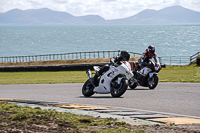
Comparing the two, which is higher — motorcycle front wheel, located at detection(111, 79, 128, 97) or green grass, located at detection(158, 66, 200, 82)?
motorcycle front wheel, located at detection(111, 79, 128, 97)

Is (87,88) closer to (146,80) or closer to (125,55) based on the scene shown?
(125,55)

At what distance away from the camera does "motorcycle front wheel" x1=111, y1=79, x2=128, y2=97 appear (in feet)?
39.0

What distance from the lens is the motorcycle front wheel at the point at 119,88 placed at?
39.0 ft

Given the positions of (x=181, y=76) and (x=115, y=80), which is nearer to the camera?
(x=115, y=80)

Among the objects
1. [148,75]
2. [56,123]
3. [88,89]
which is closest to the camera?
[56,123]

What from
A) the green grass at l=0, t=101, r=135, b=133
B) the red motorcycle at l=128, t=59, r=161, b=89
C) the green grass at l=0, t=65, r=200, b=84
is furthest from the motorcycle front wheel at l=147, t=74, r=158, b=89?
the green grass at l=0, t=101, r=135, b=133

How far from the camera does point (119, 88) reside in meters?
12.2

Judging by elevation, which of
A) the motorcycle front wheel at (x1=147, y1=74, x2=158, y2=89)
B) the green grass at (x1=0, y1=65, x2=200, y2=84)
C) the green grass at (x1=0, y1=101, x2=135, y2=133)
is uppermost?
the motorcycle front wheel at (x1=147, y1=74, x2=158, y2=89)

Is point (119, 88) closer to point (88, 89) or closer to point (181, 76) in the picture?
point (88, 89)

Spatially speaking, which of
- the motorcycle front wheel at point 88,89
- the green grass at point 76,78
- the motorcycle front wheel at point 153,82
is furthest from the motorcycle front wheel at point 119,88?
the green grass at point 76,78

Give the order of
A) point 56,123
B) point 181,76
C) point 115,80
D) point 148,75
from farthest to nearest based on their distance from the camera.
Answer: point 181,76, point 148,75, point 115,80, point 56,123

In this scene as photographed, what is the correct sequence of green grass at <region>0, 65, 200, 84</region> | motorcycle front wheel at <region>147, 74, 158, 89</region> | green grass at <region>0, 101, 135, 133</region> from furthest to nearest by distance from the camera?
green grass at <region>0, 65, 200, 84</region> → motorcycle front wheel at <region>147, 74, 158, 89</region> → green grass at <region>0, 101, 135, 133</region>

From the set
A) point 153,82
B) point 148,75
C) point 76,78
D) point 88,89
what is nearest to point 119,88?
point 88,89

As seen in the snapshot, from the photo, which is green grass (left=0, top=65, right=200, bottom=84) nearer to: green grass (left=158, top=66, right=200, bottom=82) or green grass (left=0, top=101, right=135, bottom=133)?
green grass (left=158, top=66, right=200, bottom=82)
